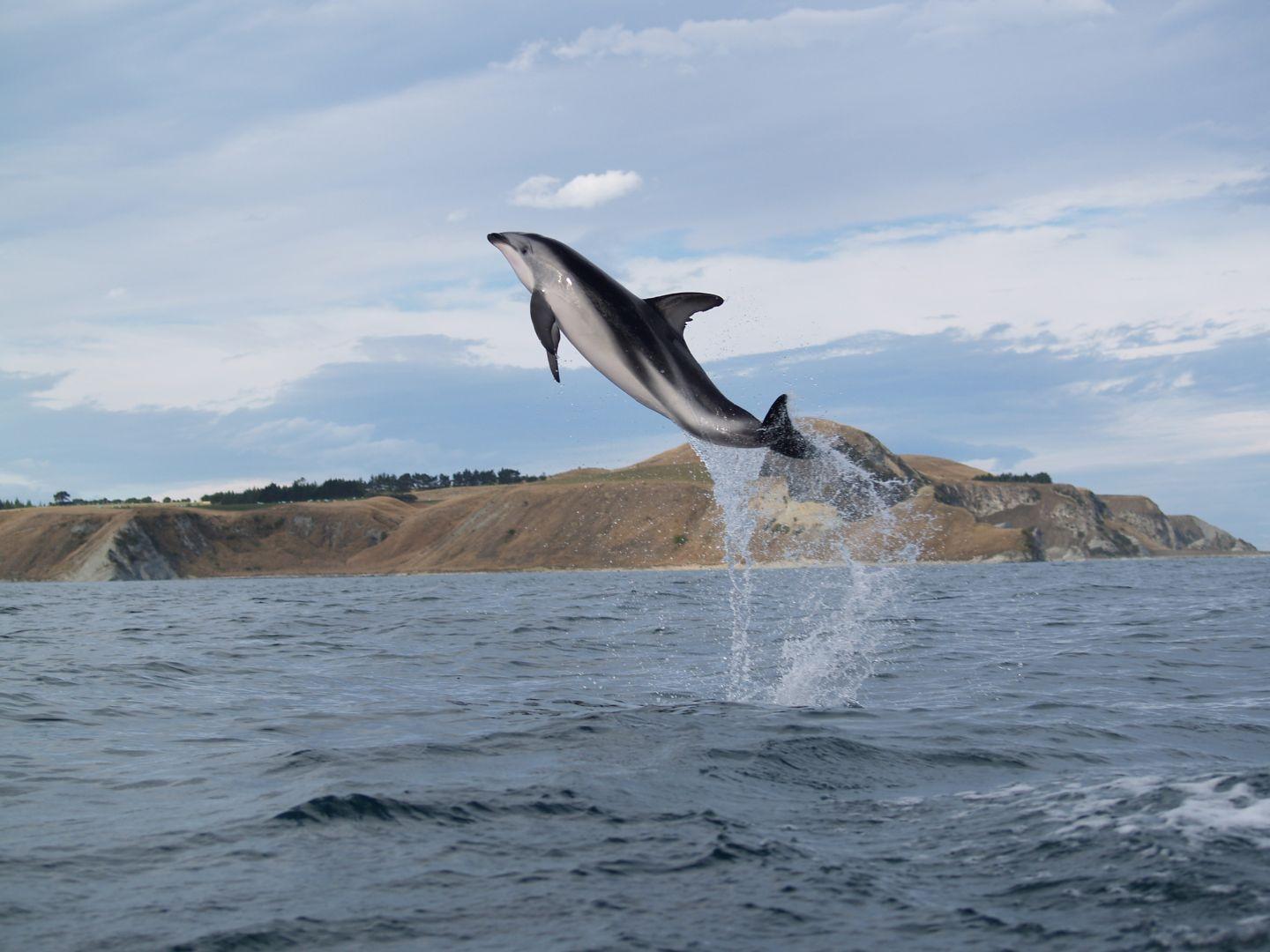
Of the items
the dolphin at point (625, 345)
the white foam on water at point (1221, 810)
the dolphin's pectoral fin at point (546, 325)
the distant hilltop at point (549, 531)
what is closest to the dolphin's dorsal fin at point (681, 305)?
the dolphin at point (625, 345)

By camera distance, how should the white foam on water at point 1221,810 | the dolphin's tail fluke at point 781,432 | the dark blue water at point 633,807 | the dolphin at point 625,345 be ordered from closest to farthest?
the dark blue water at point 633,807 < the white foam on water at point 1221,810 < the dolphin's tail fluke at point 781,432 < the dolphin at point 625,345

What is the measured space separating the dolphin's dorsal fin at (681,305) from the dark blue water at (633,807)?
3891 millimetres

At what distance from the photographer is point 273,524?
156750mm

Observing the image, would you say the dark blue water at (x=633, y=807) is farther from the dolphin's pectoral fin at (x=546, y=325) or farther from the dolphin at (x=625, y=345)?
the dolphin's pectoral fin at (x=546, y=325)

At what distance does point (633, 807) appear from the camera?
9.33 m

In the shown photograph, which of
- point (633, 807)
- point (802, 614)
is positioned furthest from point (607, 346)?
point (802, 614)

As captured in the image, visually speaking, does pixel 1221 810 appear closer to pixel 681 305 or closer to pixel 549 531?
pixel 681 305

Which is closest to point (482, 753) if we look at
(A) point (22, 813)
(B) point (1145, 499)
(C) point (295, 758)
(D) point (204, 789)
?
(C) point (295, 758)

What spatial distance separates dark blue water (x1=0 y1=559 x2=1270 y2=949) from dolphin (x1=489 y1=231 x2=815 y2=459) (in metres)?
2.99

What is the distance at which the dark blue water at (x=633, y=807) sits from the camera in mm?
6699

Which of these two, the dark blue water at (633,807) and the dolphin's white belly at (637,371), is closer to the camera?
the dark blue water at (633,807)

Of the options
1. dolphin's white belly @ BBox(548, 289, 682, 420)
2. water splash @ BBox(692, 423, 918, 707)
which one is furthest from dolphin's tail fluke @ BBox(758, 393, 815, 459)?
dolphin's white belly @ BBox(548, 289, 682, 420)

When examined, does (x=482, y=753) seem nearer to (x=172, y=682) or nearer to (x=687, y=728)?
(x=687, y=728)

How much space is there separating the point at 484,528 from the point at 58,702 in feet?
432
